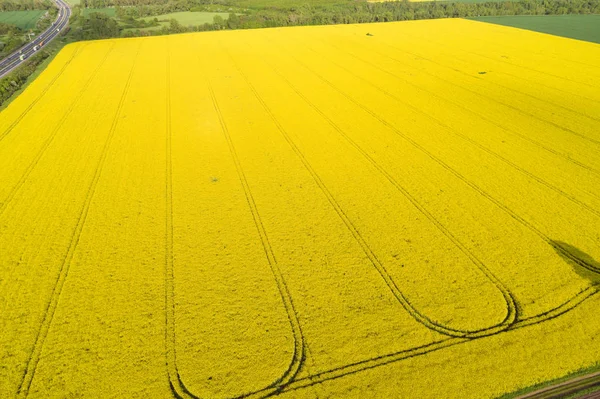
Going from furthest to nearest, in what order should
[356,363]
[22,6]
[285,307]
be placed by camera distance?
[22,6] → [285,307] → [356,363]

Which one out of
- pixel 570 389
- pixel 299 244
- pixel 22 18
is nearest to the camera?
pixel 570 389

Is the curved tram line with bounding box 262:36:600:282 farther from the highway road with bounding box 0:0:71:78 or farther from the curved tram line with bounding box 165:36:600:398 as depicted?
the highway road with bounding box 0:0:71:78

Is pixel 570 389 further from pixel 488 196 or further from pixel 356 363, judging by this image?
pixel 488 196

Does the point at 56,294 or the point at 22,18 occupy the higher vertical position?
the point at 22,18

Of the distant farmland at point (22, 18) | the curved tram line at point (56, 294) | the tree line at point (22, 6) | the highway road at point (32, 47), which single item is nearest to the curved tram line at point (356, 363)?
the curved tram line at point (56, 294)

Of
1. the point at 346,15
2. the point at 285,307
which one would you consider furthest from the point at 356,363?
the point at 346,15

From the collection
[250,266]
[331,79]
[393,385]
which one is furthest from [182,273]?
[331,79]

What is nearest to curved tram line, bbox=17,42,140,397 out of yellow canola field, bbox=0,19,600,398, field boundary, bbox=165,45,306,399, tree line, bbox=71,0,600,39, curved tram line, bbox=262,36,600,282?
yellow canola field, bbox=0,19,600,398
